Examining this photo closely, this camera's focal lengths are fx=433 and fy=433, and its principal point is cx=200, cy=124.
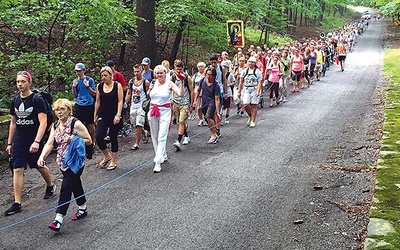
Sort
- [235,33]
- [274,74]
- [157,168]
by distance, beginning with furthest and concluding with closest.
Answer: [235,33], [274,74], [157,168]

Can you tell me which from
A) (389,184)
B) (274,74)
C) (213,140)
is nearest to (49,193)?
(213,140)

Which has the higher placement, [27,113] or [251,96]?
[27,113]

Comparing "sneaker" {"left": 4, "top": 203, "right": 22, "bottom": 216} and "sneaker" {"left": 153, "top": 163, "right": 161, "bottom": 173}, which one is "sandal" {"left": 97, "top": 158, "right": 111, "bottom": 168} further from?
"sneaker" {"left": 4, "top": 203, "right": 22, "bottom": 216}

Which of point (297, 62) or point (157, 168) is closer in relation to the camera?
point (157, 168)

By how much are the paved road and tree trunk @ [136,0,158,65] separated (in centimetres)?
412

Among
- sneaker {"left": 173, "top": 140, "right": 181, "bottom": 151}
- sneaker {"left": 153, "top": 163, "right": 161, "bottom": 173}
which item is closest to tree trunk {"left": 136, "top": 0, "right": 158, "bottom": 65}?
sneaker {"left": 173, "top": 140, "right": 181, "bottom": 151}

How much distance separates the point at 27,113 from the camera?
6551mm

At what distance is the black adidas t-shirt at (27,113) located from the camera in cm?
654

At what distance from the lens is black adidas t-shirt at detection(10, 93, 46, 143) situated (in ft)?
21.4

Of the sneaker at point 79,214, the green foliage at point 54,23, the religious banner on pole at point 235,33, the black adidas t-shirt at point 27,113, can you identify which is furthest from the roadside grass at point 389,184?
the religious banner on pole at point 235,33

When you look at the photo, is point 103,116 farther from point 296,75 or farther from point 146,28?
point 296,75

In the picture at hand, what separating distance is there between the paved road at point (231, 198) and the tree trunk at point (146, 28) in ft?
13.5

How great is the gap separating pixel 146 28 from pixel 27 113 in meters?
7.73

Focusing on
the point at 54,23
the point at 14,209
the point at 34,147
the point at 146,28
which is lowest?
the point at 14,209
